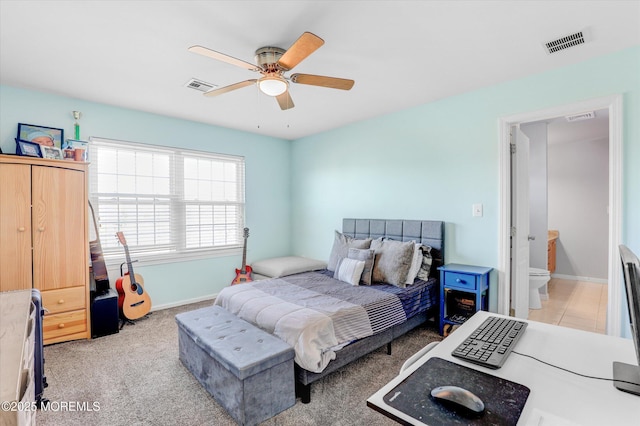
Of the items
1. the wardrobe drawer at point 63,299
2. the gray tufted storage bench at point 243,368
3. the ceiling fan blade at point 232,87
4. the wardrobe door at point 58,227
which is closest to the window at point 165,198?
the wardrobe door at point 58,227

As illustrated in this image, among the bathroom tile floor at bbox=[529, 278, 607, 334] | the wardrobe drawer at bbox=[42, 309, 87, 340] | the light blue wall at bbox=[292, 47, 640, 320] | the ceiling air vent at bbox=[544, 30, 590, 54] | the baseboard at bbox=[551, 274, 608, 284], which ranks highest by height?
the ceiling air vent at bbox=[544, 30, 590, 54]

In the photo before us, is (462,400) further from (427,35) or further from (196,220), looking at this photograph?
(196,220)

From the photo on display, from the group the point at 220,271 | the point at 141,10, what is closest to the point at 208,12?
the point at 141,10

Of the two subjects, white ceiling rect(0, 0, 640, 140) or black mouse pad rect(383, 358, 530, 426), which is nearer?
black mouse pad rect(383, 358, 530, 426)

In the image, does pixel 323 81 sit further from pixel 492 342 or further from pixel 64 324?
pixel 64 324

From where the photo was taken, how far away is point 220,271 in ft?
14.6

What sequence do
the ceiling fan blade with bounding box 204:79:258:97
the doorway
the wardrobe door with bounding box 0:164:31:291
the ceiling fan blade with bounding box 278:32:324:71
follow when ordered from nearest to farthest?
the ceiling fan blade with bounding box 278:32:324:71 < the ceiling fan blade with bounding box 204:79:258:97 < the wardrobe door with bounding box 0:164:31:291 < the doorway

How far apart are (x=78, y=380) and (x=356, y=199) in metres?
3.45

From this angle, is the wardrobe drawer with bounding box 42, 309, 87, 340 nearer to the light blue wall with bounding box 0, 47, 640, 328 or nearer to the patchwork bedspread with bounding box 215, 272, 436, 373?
the light blue wall with bounding box 0, 47, 640, 328

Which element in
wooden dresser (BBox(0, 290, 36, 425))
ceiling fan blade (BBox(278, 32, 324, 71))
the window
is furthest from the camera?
the window

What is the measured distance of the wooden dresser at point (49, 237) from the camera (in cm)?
269

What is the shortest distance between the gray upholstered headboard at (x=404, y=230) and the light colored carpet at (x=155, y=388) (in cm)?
96

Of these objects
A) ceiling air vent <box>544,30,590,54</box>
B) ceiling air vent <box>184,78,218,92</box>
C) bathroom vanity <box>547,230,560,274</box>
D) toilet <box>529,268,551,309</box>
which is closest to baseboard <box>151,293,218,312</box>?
ceiling air vent <box>184,78,218,92</box>

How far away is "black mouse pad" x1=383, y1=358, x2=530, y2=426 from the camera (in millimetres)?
781
